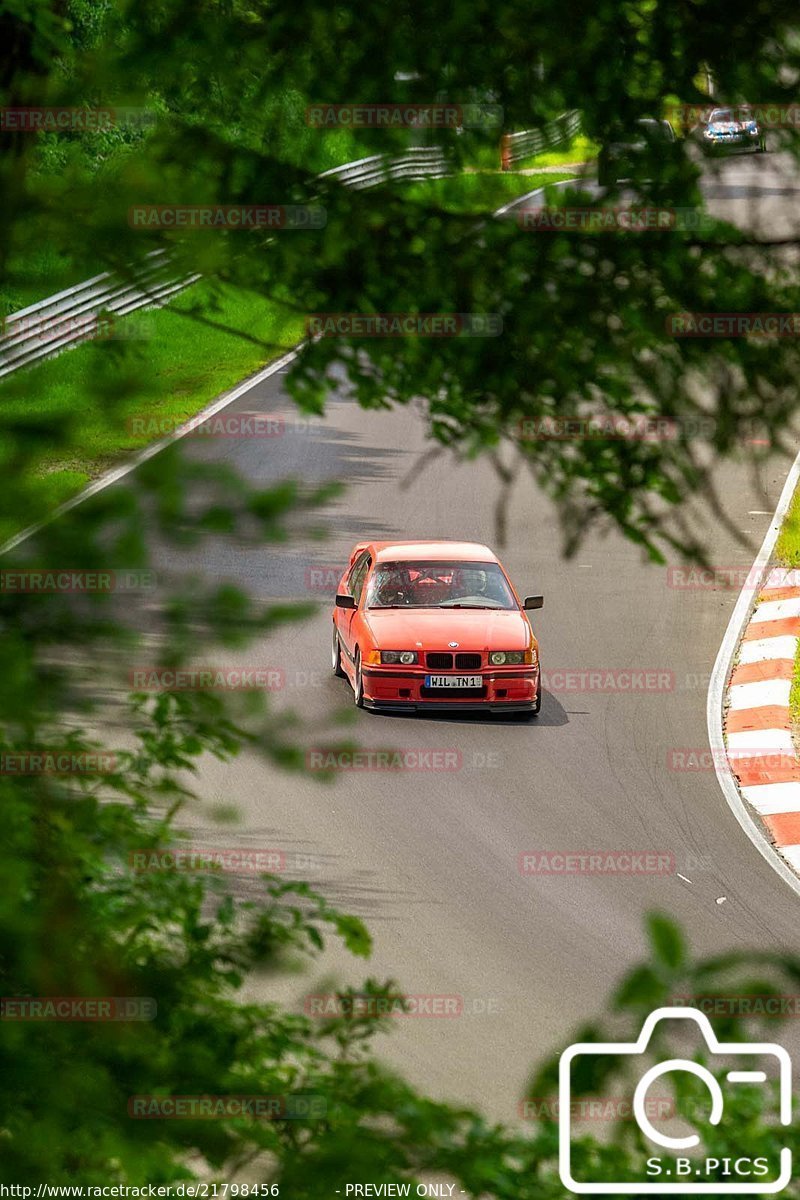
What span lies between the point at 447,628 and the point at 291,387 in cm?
1068

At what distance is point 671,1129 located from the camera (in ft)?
22.6

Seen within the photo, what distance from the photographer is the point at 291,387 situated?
3.36 meters

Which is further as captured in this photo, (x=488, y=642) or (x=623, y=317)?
(x=488, y=642)

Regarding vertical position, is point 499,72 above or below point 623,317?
above

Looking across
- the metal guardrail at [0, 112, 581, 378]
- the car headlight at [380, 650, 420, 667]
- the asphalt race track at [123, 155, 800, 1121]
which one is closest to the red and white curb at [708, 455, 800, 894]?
the asphalt race track at [123, 155, 800, 1121]

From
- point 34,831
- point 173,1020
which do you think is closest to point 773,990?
point 173,1020

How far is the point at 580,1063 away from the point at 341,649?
482 inches

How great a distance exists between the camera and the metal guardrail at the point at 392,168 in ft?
10.8

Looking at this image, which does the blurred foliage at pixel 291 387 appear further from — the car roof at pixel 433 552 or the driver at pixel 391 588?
the car roof at pixel 433 552

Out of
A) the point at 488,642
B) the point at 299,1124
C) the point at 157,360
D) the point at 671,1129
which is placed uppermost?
the point at 157,360

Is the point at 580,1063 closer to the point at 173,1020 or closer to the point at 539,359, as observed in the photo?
the point at 173,1020

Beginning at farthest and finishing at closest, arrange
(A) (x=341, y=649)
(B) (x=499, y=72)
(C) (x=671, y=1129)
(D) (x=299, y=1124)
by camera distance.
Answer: (A) (x=341, y=649), (C) (x=671, y=1129), (B) (x=499, y=72), (D) (x=299, y=1124)

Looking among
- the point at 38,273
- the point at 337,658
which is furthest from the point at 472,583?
the point at 38,273

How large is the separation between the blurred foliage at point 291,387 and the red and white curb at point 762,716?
26.9 ft
